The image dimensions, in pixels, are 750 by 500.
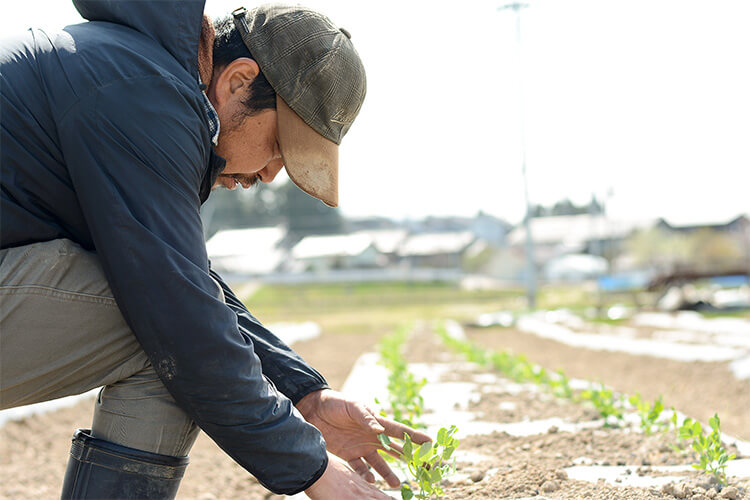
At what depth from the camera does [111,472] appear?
1470mm

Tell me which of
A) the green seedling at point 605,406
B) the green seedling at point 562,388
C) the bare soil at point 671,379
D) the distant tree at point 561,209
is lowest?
the distant tree at point 561,209

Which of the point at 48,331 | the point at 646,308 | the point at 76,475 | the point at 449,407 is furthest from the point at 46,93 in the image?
the point at 646,308

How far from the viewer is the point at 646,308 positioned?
21.4 metres

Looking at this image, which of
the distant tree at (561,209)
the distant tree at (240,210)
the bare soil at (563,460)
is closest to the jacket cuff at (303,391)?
the bare soil at (563,460)

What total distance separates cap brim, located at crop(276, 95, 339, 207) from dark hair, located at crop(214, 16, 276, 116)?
0.03m

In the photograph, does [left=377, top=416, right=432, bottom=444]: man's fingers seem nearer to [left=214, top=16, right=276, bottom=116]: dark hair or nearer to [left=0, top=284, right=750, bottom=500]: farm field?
[left=0, top=284, right=750, bottom=500]: farm field

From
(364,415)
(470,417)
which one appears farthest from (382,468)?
(470,417)

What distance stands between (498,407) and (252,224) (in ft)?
117

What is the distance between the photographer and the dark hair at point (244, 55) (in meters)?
1.75

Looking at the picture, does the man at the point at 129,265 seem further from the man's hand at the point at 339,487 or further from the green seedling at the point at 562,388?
the green seedling at the point at 562,388

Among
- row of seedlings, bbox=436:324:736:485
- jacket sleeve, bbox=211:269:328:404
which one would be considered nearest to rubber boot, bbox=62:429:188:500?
jacket sleeve, bbox=211:269:328:404

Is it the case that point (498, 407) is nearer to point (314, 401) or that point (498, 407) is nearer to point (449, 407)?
point (449, 407)

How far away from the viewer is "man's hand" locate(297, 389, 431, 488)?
1.93 metres

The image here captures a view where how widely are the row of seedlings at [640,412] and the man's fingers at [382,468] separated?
930mm
